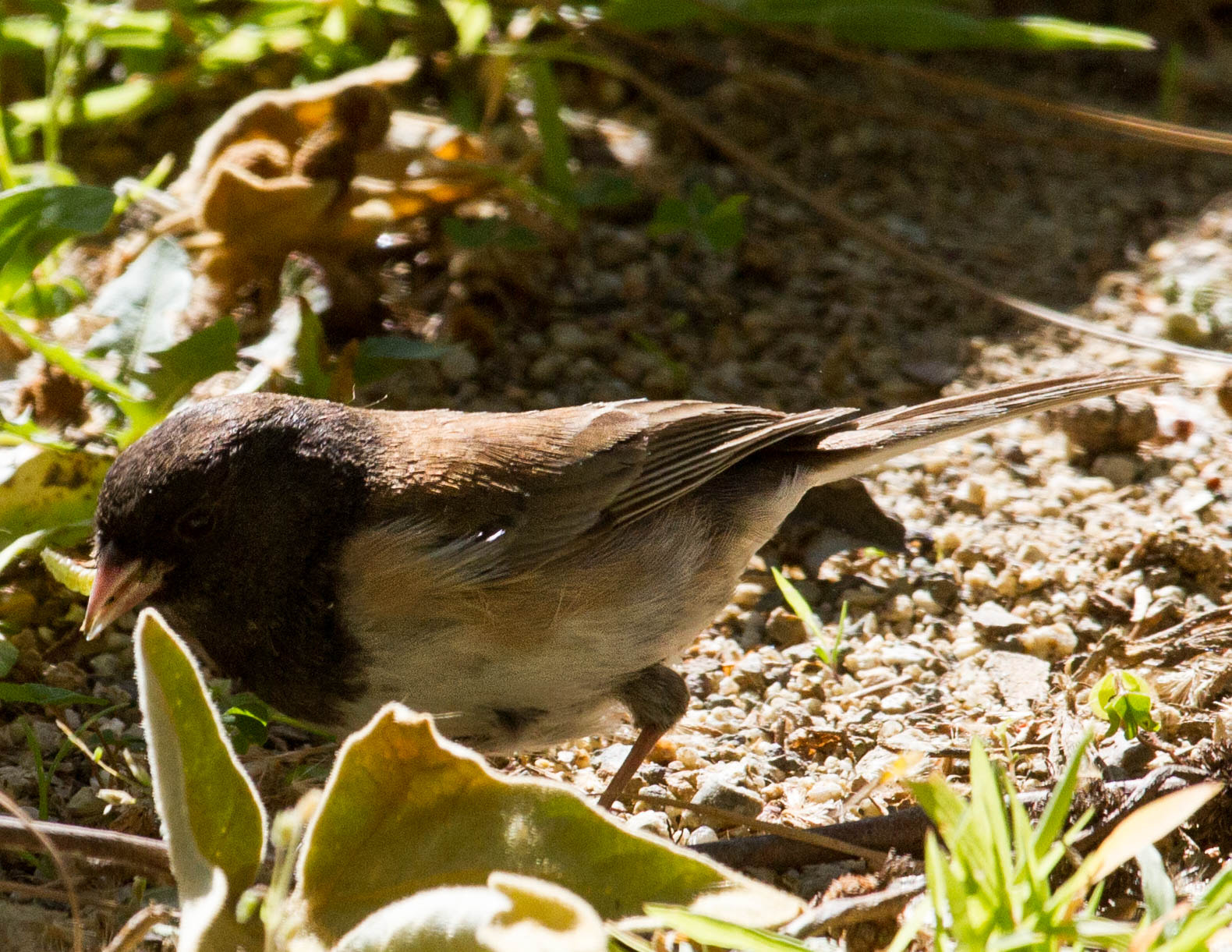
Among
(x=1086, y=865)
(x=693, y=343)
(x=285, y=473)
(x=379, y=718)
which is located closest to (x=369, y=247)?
(x=693, y=343)

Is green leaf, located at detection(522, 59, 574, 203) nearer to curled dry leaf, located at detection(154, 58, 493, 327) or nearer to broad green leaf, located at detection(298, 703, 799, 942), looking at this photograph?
curled dry leaf, located at detection(154, 58, 493, 327)

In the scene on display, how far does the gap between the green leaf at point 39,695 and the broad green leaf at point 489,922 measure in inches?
47.4

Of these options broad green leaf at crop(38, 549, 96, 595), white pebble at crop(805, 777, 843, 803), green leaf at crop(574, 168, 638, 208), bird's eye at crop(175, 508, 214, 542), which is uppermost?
green leaf at crop(574, 168, 638, 208)

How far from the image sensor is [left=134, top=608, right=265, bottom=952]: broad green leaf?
2.18 m

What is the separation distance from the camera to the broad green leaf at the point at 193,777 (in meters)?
2.18

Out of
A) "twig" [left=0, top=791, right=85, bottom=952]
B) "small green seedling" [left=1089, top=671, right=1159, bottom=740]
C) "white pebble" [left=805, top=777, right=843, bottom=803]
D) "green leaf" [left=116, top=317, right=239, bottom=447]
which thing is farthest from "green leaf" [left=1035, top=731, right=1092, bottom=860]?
"green leaf" [left=116, top=317, right=239, bottom=447]

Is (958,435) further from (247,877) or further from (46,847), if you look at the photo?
(46,847)

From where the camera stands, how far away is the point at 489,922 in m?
1.88

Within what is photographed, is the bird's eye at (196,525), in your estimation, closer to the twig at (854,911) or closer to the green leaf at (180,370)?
the green leaf at (180,370)

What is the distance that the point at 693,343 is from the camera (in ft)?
14.6

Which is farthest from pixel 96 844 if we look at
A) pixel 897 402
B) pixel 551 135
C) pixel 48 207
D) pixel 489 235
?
pixel 551 135

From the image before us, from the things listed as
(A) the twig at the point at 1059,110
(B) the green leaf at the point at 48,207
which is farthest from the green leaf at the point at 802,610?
(A) the twig at the point at 1059,110

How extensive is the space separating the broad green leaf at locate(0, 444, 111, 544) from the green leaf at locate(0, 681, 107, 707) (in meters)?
0.43

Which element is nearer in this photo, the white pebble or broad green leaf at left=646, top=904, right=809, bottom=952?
broad green leaf at left=646, top=904, right=809, bottom=952
